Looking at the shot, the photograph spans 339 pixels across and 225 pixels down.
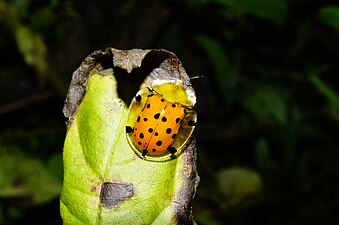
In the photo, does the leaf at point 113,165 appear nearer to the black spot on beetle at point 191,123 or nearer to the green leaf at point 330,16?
the black spot on beetle at point 191,123

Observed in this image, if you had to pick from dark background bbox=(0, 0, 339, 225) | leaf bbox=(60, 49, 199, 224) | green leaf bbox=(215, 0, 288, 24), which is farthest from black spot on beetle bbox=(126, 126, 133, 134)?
green leaf bbox=(215, 0, 288, 24)

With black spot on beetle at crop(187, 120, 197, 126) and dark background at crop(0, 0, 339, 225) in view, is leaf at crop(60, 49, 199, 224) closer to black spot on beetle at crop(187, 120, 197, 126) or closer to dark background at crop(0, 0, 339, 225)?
black spot on beetle at crop(187, 120, 197, 126)

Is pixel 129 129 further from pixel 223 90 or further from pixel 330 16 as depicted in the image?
pixel 223 90

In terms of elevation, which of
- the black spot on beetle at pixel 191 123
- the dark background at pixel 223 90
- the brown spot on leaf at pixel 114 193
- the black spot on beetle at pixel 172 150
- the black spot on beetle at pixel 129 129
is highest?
the black spot on beetle at pixel 129 129

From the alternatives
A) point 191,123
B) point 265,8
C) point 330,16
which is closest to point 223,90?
point 265,8

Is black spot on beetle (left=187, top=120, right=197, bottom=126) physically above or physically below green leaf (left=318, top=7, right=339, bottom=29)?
above

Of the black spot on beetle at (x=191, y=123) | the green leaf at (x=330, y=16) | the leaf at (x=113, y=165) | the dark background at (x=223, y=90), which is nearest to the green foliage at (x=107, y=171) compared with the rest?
the leaf at (x=113, y=165)
